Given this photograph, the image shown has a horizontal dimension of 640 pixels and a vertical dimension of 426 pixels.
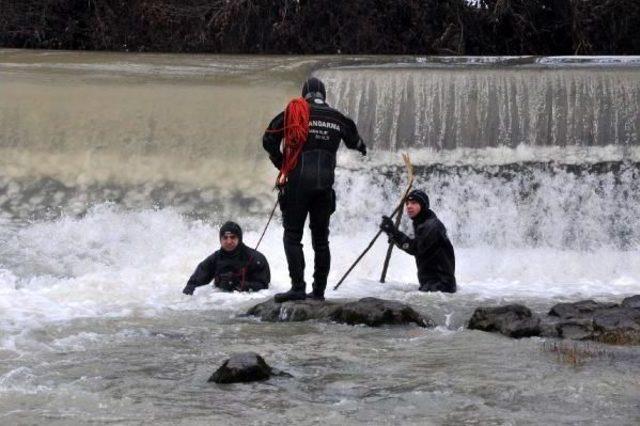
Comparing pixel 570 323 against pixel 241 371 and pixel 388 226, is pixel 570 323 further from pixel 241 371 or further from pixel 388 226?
pixel 241 371

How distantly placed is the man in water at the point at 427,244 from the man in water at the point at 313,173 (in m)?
1.00

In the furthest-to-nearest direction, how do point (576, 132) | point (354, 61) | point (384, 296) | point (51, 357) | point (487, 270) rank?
point (354, 61)
point (576, 132)
point (487, 270)
point (384, 296)
point (51, 357)

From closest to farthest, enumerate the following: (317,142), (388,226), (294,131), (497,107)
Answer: (294,131) → (317,142) → (388,226) → (497,107)

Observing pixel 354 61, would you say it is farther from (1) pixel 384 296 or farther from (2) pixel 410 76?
(1) pixel 384 296

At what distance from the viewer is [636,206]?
13242mm

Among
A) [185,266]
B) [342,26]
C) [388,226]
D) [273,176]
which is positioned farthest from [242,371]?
[342,26]

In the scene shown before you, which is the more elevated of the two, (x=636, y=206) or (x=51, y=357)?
(x=636, y=206)

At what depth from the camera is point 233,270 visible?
10.4m

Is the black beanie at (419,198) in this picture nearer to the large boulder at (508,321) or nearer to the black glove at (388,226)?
the black glove at (388,226)

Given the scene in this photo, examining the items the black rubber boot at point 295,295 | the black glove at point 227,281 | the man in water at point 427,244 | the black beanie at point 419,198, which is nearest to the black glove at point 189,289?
the black glove at point 227,281

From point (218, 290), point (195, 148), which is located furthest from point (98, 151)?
point (218, 290)

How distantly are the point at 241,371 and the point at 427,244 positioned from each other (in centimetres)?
389

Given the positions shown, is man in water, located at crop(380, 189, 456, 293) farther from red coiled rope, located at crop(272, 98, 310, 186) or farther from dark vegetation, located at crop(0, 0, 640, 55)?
dark vegetation, located at crop(0, 0, 640, 55)

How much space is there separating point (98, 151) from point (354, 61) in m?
3.72
